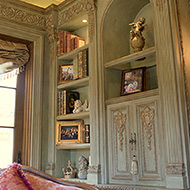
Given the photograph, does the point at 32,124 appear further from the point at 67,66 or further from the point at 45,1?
the point at 45,1

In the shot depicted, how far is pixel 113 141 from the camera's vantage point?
10.9ft

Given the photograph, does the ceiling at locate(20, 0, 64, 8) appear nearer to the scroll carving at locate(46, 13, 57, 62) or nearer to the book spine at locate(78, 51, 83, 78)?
the scroll carving at locate(46, 13, 57, 62)

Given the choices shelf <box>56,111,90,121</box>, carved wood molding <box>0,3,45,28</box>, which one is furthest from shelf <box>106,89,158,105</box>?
carved wood molding <box>0,3,45,28</box>

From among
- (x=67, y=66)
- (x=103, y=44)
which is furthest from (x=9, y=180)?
(x=67, y=66)

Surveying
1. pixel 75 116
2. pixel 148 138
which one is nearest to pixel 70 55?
pixel 75 116

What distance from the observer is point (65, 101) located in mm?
4078

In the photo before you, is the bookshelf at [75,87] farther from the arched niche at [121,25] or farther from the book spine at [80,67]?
the arched niche at [121,25]

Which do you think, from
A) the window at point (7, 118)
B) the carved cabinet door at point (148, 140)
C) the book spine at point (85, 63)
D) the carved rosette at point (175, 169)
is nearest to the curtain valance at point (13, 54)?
the window at point (7, 118)

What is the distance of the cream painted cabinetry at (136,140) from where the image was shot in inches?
115

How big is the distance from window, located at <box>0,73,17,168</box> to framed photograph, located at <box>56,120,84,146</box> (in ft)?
2.24

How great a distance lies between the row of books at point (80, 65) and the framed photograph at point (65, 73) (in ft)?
0.44

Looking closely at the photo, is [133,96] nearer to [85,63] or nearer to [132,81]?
[132,81]

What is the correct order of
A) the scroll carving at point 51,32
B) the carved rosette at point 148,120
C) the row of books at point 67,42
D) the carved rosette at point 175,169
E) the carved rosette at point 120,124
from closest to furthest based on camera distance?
the carved rosette at point 175,169 < the carved rosette at point 148,120 < the carved rosette at point 120,124 < the row of books at point 67,42 < the scroll carving at point 51,32

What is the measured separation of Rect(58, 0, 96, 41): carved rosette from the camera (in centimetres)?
379
